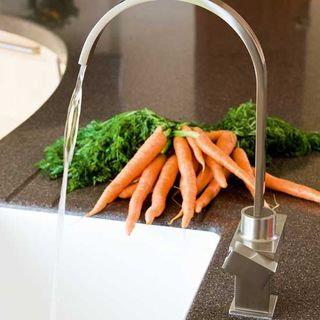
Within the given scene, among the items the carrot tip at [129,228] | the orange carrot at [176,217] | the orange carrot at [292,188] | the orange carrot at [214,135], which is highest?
the orange carrot at [214,135]

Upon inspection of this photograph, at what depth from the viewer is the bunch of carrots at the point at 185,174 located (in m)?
1.52

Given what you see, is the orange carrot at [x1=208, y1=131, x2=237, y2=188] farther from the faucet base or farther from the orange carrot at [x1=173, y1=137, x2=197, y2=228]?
the faucet base

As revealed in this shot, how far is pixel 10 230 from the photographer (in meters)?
1.62

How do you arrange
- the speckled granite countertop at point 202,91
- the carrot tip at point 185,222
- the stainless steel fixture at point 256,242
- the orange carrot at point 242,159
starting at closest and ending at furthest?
the stainless steel fixture at point 256,242, the speckled granite countertop at point 202,91, the carrot tip at point 185,222, the orange carrot at point 242,159

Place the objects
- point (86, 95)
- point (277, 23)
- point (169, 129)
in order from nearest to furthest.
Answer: point (169, 129) < point (86, 95) < point (277, 23)

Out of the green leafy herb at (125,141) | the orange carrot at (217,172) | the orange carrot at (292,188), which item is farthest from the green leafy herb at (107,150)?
the orange carrot at (292,188)

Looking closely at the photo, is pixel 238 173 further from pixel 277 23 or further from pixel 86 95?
pixel 277 23

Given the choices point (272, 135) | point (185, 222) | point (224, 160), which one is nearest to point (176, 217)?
point (185, 222)

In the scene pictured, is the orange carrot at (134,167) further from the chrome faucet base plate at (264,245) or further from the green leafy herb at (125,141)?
the chrome faucet base plate at (264,245)

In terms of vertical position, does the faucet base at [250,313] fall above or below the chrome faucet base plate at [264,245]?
below

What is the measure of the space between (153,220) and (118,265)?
0.40 feet

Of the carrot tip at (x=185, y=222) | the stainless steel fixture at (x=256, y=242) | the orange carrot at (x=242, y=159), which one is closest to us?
the stainless steel fixture at (x=256, y=242)

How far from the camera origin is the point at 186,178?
153 cm

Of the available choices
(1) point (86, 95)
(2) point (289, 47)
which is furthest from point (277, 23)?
(1) point (86, 95)
